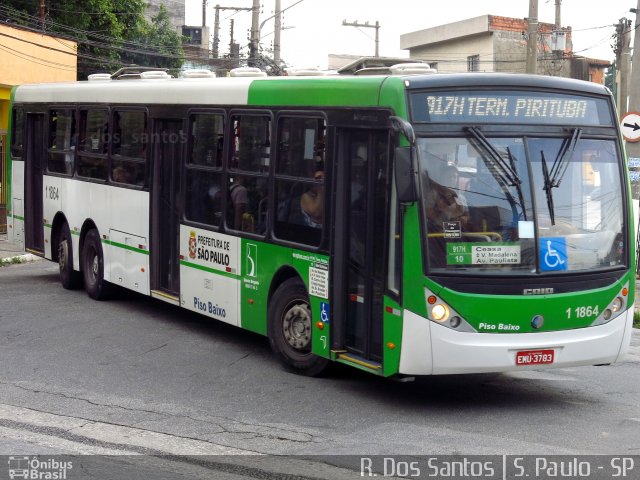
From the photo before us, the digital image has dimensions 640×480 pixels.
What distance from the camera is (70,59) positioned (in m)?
35.6

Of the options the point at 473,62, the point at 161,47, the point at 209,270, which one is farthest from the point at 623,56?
the point at 209,270

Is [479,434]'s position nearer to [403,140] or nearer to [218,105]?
[403,140]

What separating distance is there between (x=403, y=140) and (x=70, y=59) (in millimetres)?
28588

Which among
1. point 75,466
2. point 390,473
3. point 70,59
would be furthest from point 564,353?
point 70,59

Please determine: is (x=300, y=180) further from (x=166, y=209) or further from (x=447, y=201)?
(x=166, y=209)

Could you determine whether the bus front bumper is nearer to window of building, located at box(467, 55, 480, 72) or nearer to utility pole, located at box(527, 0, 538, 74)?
utility pole, located at box(527, 0, 538, 74)

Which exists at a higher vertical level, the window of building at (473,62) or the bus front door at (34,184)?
the window of building at (473,62)

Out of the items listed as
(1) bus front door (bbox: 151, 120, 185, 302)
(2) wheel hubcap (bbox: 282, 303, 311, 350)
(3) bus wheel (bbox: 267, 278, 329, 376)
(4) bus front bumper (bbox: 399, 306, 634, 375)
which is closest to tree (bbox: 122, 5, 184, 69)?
(1) bus front door (bbox: 151, 120, 185, 302)

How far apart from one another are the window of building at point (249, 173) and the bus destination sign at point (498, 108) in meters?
2.34

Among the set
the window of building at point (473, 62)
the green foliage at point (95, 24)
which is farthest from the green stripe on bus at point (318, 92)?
the window of building at point (473, 62)

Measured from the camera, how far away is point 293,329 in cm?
1050

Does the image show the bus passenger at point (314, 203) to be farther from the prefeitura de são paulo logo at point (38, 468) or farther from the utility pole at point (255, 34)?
the utility pole at point (255, 34)

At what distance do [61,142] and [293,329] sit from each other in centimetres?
704

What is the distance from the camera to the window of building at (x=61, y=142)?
15.8 meters
